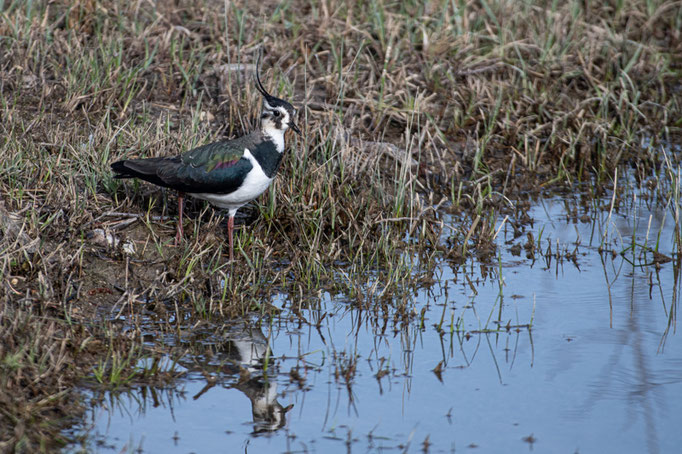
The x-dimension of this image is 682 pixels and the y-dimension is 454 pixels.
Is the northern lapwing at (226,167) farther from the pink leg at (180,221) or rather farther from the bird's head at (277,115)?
the pink leg at (180,221)

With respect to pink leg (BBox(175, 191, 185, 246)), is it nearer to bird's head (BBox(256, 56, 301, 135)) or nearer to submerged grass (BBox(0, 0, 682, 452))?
submerged grass (BBox(0, 0, 682, 452))

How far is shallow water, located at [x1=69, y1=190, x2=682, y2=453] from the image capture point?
4051 millimetres

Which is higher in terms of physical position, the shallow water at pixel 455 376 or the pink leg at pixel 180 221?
the pink leg at pixel 180 221

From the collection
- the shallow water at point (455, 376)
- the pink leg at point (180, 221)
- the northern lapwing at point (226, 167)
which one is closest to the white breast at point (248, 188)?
the northern lapwing at point (226, 167)

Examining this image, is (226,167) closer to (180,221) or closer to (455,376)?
(180,221)

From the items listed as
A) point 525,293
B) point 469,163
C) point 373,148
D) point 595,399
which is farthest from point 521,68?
point 595,399

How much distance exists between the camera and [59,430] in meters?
3.96

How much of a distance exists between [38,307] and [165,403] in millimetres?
1131

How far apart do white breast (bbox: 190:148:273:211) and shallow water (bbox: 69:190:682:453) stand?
0.80m

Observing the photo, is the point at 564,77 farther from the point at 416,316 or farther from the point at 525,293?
the point at 416,316

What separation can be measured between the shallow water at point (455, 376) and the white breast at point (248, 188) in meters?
0.80


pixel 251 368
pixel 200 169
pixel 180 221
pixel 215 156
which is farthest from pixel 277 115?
pixel 251 368

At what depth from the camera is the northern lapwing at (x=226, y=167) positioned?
5.59m

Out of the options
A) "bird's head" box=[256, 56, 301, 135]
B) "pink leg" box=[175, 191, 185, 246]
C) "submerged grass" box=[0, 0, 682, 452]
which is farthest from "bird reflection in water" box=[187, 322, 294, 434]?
"bird's head" box=[256, 56, 301, 135]
